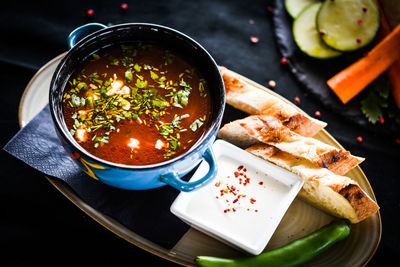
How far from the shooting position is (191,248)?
2.31 meters

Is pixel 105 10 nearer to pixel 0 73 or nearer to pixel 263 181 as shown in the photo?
pixel 0 73

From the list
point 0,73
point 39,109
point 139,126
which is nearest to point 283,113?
point 139,126

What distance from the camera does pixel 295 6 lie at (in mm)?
3582

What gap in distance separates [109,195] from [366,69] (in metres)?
2.30

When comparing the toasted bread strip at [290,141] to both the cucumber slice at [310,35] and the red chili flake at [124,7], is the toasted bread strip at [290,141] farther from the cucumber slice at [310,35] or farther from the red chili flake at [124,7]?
the red chili flake at [124,7]

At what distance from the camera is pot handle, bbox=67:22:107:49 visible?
229 cm

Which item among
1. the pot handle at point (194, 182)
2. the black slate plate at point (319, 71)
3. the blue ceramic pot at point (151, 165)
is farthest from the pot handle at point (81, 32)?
the black slate plate at point (319, 71)

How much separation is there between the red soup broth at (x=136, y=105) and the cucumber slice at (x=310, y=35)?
4.76 ft

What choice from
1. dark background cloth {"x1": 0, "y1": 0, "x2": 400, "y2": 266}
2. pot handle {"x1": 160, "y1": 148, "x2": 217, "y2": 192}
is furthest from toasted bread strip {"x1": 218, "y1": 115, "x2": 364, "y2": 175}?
pot handle {"x1": 160, "y1": 148, "x2": 217, "y2": 192}

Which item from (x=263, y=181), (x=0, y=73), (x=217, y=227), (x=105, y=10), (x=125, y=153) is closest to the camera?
(x=125, y=153)

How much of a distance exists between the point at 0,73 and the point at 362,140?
2.98m

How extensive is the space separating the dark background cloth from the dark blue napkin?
422 mm

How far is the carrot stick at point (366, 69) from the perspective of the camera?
10.6ft

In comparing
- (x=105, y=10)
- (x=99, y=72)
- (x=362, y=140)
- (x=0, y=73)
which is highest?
(x=99, y=72)
